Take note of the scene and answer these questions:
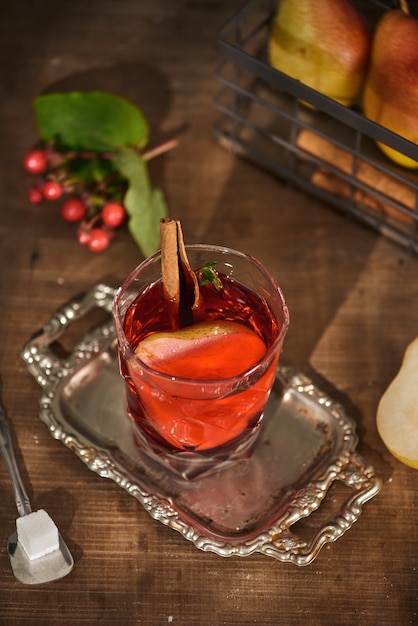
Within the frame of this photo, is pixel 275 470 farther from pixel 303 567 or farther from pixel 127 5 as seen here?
pixel 127 5

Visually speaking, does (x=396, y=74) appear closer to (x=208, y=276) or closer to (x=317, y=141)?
(x=317, y=141)

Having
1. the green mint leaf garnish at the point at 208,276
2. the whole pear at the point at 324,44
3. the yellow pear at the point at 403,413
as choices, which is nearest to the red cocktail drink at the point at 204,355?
the green mint leaf garnish at the point at 208,276

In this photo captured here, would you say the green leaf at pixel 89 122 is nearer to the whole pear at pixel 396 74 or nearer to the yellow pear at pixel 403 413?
the whole pear at pixel 396 74

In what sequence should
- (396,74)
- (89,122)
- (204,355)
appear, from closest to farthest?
(204,355) < (396,74) < (89,122)

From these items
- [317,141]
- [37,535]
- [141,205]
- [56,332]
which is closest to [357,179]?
[317,141]

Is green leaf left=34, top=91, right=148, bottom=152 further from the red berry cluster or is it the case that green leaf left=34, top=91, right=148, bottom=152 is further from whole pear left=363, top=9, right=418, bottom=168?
whole pear left=363, top=9, right=418, bottom=168

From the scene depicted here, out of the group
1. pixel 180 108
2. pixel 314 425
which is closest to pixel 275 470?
pixel 314 425

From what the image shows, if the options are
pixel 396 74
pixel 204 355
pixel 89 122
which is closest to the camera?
pixel 204 355
